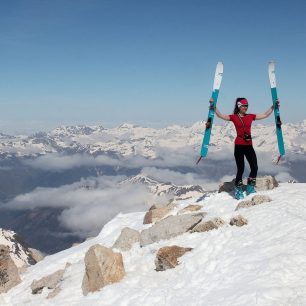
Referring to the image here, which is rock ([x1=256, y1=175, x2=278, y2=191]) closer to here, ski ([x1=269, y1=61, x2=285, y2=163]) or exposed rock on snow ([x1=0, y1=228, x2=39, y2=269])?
ski ([x1=269, y1=61, x2=285, y2=163])

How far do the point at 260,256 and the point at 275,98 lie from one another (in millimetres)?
11356

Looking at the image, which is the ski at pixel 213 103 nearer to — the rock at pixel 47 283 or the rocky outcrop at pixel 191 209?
the rocky outcrop at pixel 191 209

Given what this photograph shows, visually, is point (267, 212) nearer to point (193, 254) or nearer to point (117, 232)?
point (193, 254)

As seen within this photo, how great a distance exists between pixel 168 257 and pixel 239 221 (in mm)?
3253

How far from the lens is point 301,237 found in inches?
510

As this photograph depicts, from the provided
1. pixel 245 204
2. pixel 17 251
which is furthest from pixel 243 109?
pixel 17 251

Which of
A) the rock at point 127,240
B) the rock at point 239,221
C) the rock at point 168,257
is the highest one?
the rock at point 239,221

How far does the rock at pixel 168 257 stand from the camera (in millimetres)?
14433

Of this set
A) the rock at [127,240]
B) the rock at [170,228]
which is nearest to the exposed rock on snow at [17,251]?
the rock at [127,240]

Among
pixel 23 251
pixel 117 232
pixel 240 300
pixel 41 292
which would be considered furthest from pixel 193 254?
pixel 23 251

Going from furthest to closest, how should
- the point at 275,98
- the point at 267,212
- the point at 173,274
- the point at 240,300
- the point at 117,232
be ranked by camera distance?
the point at 117,232
the point at 275,98
the point at 267,212
the point at 173,274
the point at 240,300

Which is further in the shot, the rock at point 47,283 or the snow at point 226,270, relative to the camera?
the rock at point 47,283

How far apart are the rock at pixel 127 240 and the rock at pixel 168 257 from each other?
3.75 metres

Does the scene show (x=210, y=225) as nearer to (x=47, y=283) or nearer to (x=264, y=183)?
(x=264, y=183)
